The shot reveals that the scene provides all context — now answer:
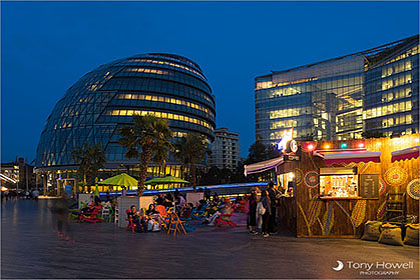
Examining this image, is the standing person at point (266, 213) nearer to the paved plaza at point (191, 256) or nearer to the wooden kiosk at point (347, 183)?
the paved plaza at point (191, 256)

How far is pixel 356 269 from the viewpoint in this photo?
799 cm

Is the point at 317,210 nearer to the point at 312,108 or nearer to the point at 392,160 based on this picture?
the point at 392,160

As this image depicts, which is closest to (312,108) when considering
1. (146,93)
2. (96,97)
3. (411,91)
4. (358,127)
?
(358,127)

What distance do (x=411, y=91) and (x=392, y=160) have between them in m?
65.9

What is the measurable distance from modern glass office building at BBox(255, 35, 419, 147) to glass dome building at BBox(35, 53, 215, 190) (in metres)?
18.1

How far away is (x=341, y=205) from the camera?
1273cm

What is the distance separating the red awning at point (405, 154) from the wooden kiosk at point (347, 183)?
0.15 ft

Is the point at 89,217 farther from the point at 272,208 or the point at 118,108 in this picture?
the point at 118,108

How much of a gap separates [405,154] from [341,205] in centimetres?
284

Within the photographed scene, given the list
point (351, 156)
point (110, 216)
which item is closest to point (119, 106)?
point (110, 216)

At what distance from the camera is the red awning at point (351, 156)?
41.2ft

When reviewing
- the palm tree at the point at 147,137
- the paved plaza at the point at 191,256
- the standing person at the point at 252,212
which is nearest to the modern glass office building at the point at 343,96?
the palm tree at the point at 147,137

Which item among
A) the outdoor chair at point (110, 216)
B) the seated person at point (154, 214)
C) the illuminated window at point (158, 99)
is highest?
the illuminated window at point (158, 99)

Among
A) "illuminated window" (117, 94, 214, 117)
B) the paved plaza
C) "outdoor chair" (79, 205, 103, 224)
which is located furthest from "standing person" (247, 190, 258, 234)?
"illuminated window" (117, 94, 214, 117)
